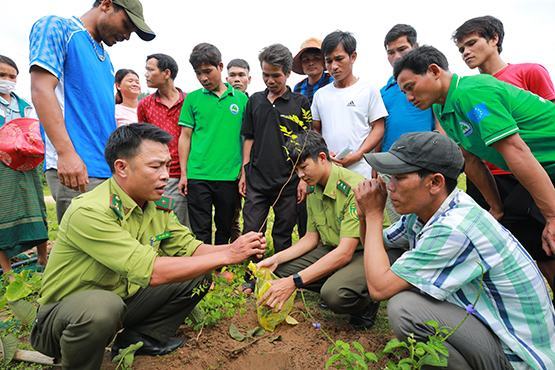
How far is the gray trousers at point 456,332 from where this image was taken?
6.01 ft

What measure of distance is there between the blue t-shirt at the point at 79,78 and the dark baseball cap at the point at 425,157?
1907mm

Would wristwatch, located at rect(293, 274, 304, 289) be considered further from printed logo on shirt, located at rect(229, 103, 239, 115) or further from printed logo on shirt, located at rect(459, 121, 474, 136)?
printed logo on shirt, located at rect(229, 103, 239, 115)

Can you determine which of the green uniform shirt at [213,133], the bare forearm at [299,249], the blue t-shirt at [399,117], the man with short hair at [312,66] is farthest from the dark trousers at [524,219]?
the green uniform shirt at [213,133]

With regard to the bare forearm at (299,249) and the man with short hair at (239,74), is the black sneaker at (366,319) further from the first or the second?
the man with short hair at (239,74)

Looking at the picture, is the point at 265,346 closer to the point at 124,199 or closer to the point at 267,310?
the point at 267,310

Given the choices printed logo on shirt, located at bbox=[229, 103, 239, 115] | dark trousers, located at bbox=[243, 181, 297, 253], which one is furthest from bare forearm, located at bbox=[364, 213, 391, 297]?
printed logo on shirt, located at bbox=[229, 103, 239, 115]

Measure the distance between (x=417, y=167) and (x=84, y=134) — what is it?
2.12 metres

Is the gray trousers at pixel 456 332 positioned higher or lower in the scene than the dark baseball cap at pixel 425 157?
lower

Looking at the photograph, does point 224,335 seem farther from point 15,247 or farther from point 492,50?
point 492,50

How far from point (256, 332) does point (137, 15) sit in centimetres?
230

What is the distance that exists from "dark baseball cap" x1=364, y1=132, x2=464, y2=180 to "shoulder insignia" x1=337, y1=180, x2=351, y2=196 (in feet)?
3.18

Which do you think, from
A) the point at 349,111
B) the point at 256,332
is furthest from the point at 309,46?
the point at 256,332

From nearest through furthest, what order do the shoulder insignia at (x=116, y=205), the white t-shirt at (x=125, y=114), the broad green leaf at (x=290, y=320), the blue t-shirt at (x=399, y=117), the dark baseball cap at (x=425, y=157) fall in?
the dark baseball cap at (x=425, y=157), the shoulder insignia at (x=116, y=205), the broad green leaf at (x=290, y=320), the blue t-shirt at (x=399, y=117), the white t-shirt at (x=125, y=114)

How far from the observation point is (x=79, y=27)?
261 centimetres
